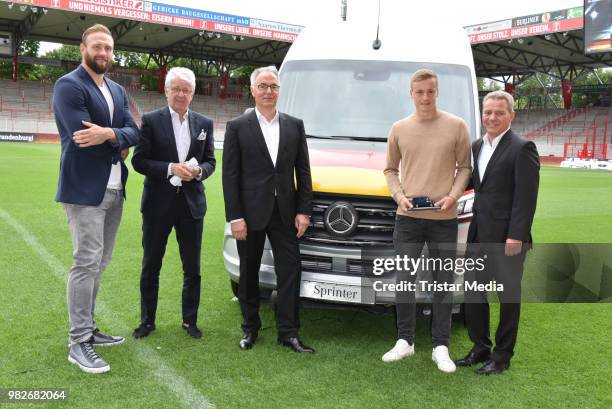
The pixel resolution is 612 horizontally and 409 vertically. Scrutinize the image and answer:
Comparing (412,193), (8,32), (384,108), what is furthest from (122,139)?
(8,32)

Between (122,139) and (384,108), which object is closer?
(122,139)

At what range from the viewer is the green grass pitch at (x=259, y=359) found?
3422mm

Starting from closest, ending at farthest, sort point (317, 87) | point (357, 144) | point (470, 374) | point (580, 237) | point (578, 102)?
1. point (470, 374)
2. point (357, 144)
3. point (317, 87)
4. point (580, 237)
5. point (578, 102)

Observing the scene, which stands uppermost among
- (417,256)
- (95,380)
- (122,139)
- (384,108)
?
(384,108)

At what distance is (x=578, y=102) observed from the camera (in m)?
60.5

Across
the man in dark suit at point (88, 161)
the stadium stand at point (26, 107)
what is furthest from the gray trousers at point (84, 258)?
the stadium stand at point (26, 107)

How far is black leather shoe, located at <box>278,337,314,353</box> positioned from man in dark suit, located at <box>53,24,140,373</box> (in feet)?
4.22

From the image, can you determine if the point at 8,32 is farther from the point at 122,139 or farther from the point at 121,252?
the point at 122,139

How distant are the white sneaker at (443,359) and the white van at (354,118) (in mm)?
353

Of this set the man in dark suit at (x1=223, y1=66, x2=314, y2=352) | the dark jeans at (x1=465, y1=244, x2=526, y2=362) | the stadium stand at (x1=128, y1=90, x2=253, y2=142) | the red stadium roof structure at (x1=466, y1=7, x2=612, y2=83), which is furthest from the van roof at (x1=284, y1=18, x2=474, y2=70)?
the stadium stand at (x1=128, y1=90, x2=253, y2=142)

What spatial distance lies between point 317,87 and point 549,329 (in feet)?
9.77

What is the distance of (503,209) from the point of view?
12.0ft

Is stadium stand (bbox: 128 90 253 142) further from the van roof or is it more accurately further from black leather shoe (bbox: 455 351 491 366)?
black leather shoe (bbox: 455 351 491 366)

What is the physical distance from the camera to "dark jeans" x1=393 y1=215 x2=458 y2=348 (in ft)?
12.6
